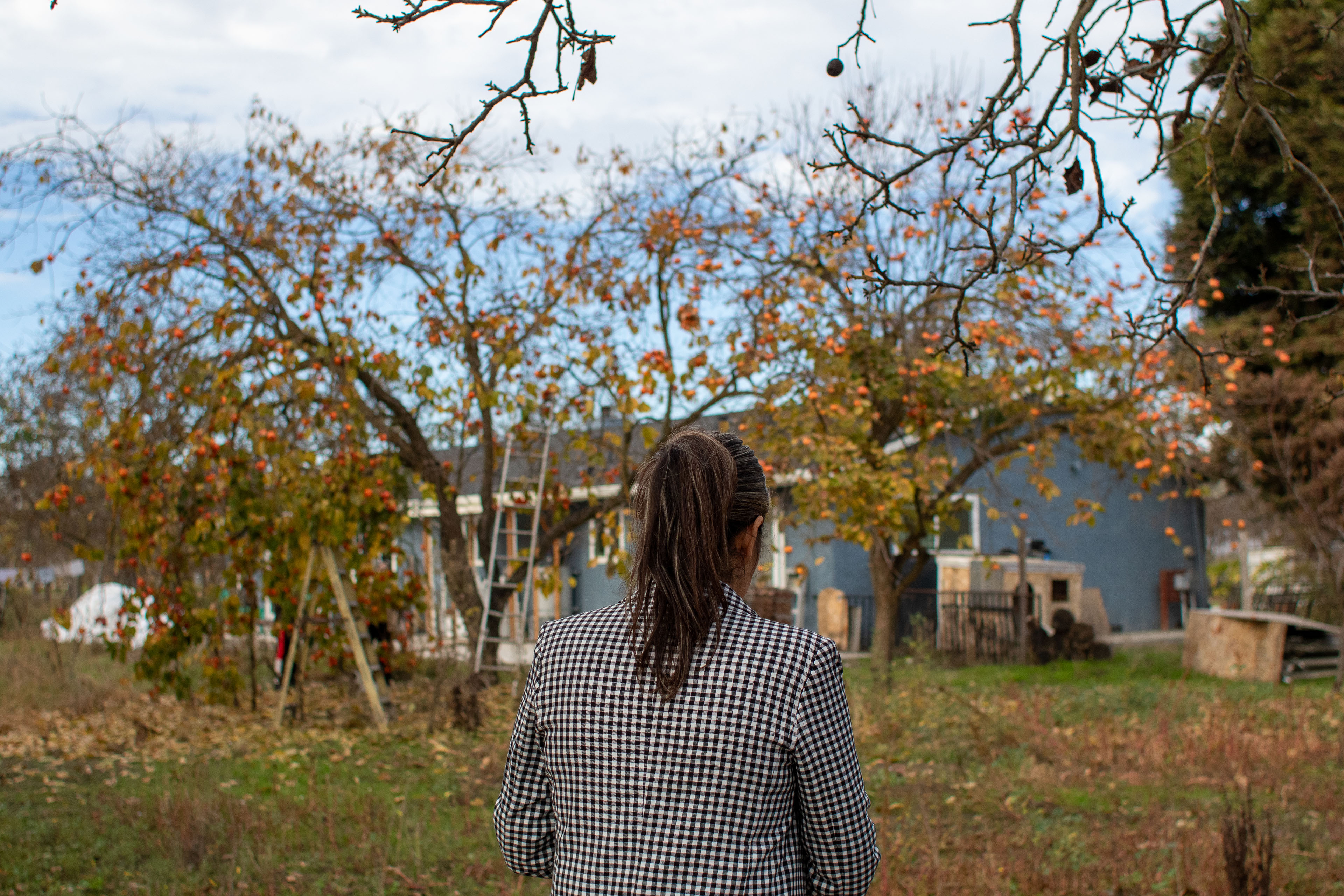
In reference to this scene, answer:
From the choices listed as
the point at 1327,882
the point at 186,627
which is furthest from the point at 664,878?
the point at 186,627

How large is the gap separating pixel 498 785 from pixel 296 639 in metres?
3.04

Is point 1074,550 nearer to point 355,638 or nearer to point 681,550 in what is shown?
point 355,638

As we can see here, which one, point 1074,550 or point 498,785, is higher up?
point 1074,550

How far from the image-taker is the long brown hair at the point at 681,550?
1.74 metres

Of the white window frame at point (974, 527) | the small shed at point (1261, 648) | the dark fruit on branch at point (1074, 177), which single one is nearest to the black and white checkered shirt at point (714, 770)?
the dark fruit on branch at point (1074, 177)

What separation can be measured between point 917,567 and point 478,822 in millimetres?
6003

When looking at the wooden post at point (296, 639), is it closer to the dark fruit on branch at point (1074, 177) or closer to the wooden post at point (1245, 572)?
the dark fruit on branch at point (1074, 177)

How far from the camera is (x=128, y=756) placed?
7727mm

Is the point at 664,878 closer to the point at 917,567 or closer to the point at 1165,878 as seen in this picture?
the point at 1165,878

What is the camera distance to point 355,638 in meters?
8.75

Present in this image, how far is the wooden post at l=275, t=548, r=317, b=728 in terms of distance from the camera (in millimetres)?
8734

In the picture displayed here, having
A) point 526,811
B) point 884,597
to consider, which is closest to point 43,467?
point 884,597

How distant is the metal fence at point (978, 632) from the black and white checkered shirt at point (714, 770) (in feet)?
43.3

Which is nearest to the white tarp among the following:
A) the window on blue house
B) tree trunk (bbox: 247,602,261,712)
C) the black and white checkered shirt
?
tree trunk (bbox: 247,602,261,712)
